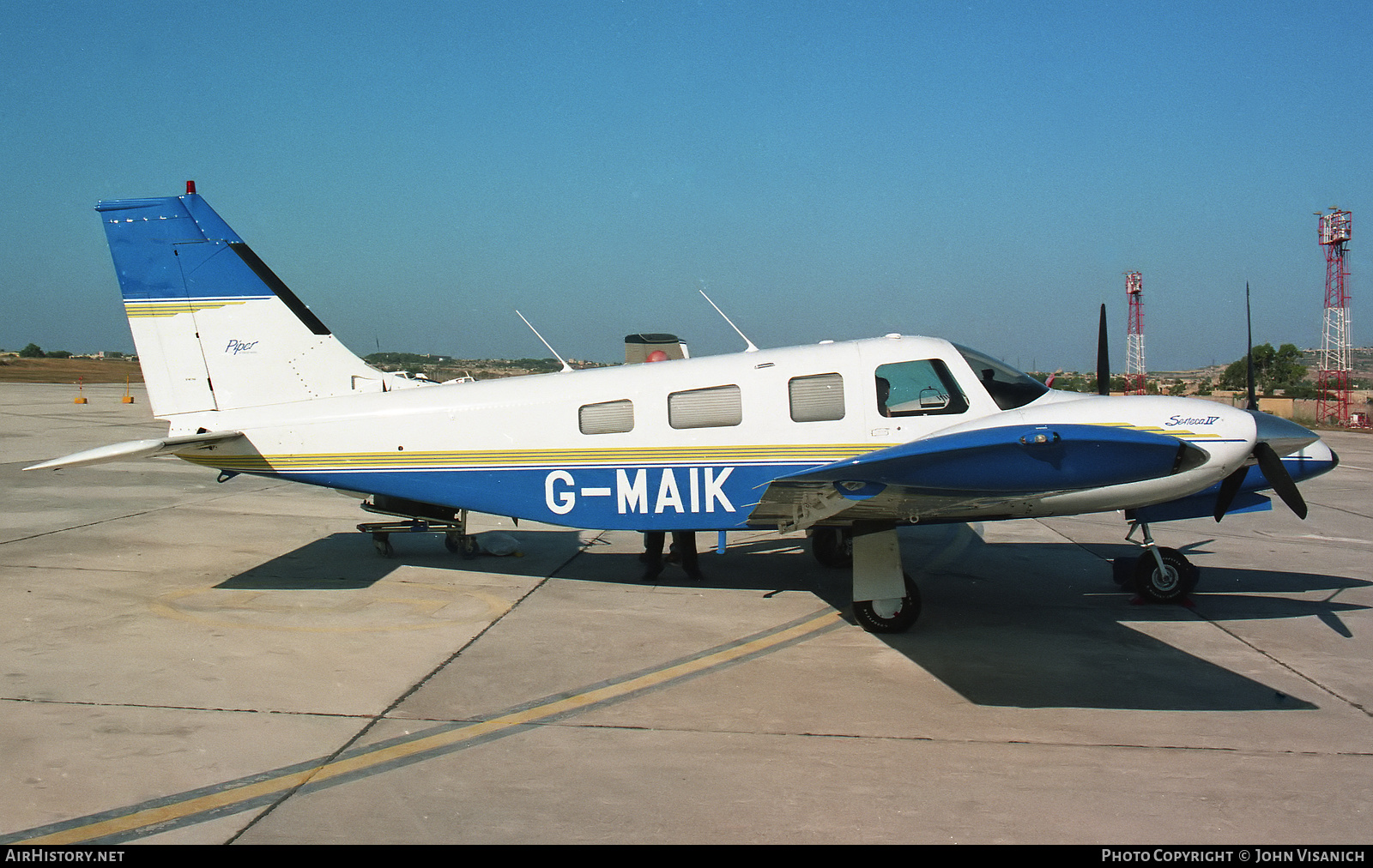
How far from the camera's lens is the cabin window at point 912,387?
8.18 meters

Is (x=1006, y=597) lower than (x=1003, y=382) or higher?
lower

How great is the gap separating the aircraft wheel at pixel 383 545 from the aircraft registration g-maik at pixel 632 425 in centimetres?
83

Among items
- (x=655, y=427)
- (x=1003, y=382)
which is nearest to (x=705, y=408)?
(x=655, y=427)

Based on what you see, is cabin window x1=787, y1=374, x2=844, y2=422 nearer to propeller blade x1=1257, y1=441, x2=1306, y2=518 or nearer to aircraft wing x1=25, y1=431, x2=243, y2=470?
propeller blade x1=1257, y1=441, x2=1306, y2=518

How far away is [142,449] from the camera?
7926mm

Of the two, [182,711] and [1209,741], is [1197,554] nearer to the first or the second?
[1209,741]

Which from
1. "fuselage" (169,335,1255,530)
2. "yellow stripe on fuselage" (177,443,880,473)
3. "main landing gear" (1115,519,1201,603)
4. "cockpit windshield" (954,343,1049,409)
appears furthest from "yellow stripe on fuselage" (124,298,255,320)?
"main landing gear" (1115,519,1201,603)

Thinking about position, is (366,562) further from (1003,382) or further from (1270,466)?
(1270,466)

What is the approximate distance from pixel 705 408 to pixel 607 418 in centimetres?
96

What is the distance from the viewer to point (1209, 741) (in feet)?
19.0

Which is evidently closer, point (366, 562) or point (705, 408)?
point (705, 408)

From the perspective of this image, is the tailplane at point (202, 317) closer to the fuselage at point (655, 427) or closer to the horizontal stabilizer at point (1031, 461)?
the fuselage at point (655, 427)

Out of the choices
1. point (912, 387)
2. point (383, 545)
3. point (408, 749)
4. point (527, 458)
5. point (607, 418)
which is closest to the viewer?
point (408, 749)
